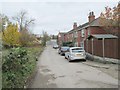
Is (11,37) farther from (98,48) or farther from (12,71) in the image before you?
(12,71)

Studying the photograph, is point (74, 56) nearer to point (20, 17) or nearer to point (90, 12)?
point (90, 12)

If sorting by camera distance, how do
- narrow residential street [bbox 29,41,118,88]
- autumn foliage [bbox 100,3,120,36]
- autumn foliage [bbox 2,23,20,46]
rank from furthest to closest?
autumn foliage [bbox 2,23,20,46]
autumn foliage [bbox 100,3,120,36]
narrow residential street [bbox 29,41,118,88]

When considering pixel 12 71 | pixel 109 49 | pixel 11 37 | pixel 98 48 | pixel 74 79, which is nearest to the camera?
pixel 12 71

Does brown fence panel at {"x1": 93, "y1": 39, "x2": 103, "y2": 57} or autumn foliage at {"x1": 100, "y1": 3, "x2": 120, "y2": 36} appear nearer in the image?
brown fence panel at {"x1": 93, "y1": 39, "x2": 103, "y2": 57}

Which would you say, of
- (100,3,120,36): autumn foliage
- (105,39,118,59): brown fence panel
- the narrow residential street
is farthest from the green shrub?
(100,3,120,36): autumn foliage

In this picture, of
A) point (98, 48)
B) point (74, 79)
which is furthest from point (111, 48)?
point (74, 79)

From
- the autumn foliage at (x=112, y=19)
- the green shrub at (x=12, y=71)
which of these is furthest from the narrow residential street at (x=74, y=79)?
the autumn foliage at (x=112, y=19)

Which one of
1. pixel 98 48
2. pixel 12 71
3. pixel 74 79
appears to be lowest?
pixel 74 79

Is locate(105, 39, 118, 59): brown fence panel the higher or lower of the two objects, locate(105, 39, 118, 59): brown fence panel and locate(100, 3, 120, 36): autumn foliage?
the lower

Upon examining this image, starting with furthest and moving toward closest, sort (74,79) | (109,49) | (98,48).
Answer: (98,48)
(109,49)
(74,79)

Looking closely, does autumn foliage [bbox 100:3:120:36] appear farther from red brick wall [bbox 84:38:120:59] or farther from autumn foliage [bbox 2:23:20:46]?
autumn foliage [bbox 2:23:20:46]

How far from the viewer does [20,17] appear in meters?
72.1

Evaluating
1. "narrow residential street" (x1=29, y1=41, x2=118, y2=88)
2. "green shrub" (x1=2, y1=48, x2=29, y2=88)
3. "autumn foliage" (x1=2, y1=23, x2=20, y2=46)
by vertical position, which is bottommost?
"narrow residential street" (x1=29, y1=41, x2=118, y2=88)

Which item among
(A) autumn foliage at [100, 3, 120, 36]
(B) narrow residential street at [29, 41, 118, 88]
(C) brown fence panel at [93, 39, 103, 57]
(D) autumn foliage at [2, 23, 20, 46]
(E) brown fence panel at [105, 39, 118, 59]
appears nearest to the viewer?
(B) narrow residential street at [29, 41, 118, 88]
